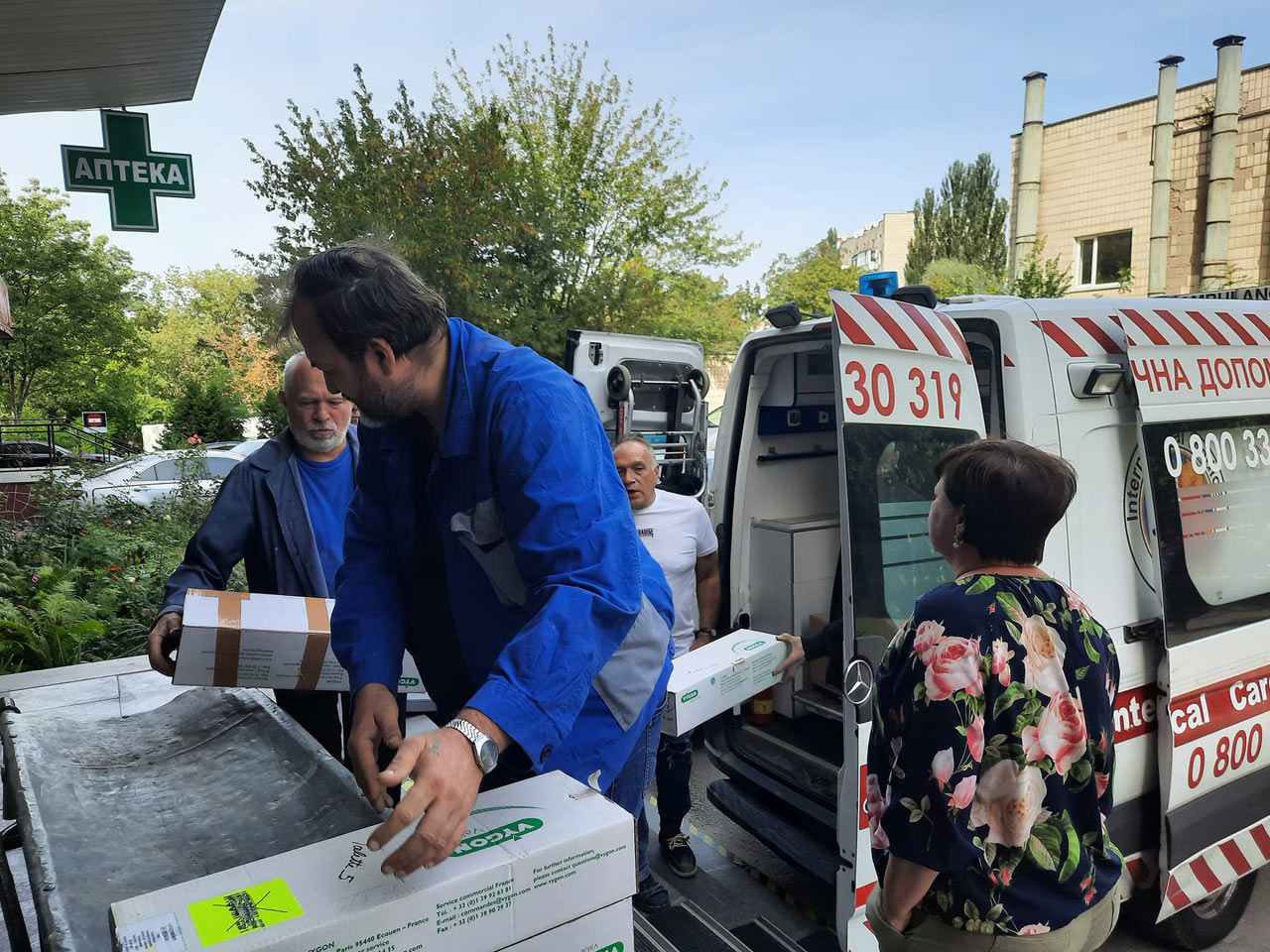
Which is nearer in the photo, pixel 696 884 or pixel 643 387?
pixel 696 884

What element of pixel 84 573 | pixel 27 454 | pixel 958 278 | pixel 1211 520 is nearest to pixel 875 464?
pixel 1211 520

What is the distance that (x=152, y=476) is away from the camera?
10547 millimetres

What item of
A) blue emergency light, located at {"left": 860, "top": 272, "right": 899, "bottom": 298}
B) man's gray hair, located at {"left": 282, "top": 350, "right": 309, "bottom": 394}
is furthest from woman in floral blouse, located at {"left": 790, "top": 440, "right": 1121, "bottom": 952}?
man's gray hair, located at {"left": 282, "top": 350, "right": 309, "bottom": 394}

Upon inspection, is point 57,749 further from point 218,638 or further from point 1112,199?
point 1112,199

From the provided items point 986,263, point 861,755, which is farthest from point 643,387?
point 986,263

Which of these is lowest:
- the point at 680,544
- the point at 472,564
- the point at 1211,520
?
the point at 680,544

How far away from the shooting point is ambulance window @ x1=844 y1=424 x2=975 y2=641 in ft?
7.57

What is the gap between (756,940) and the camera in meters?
2.47

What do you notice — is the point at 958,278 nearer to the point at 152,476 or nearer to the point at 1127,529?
the point at 152,476

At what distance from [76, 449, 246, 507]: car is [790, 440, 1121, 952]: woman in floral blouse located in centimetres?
828

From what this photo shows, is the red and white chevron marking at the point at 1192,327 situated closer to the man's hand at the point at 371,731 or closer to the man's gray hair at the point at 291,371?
the man's hand at the point at 371,731

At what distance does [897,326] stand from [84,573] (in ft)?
22.6

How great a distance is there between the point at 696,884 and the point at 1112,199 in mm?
26019

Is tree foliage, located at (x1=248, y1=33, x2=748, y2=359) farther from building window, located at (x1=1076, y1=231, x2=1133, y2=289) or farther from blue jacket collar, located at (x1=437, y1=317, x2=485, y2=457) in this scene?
building window, located at (x1=1076, y1=231, x2=1133, y2=289)
